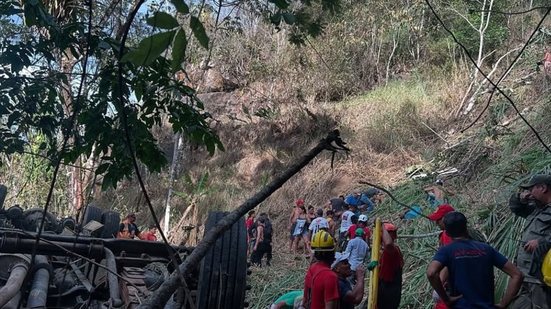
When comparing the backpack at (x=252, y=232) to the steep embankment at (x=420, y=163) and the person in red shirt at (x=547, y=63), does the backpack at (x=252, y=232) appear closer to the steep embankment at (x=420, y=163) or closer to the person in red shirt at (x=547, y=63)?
the steep embankment at (x=420, y=163)

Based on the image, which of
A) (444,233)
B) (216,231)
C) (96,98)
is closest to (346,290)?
(444,233)

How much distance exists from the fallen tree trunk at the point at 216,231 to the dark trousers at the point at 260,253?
12509 mm

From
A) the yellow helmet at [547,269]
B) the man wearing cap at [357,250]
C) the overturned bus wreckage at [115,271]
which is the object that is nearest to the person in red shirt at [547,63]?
the man wearing cap at [357,250]

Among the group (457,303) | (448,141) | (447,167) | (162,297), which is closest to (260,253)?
(447,167)

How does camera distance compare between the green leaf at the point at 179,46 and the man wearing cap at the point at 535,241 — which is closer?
the green leaf at the point at 179,46

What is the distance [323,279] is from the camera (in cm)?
490

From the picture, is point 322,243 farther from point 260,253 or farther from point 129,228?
point 129,228

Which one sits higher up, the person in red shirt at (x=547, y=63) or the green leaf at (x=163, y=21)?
the person in red shirt at (x=547, y=63)

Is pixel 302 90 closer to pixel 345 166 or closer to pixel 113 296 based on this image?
pixel 345 166

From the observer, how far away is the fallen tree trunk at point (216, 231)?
1.70 metres

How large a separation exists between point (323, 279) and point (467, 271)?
967mm

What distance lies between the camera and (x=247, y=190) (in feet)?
74.6

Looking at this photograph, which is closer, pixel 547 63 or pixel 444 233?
pixel 444 233

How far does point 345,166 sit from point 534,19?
6.53 m
